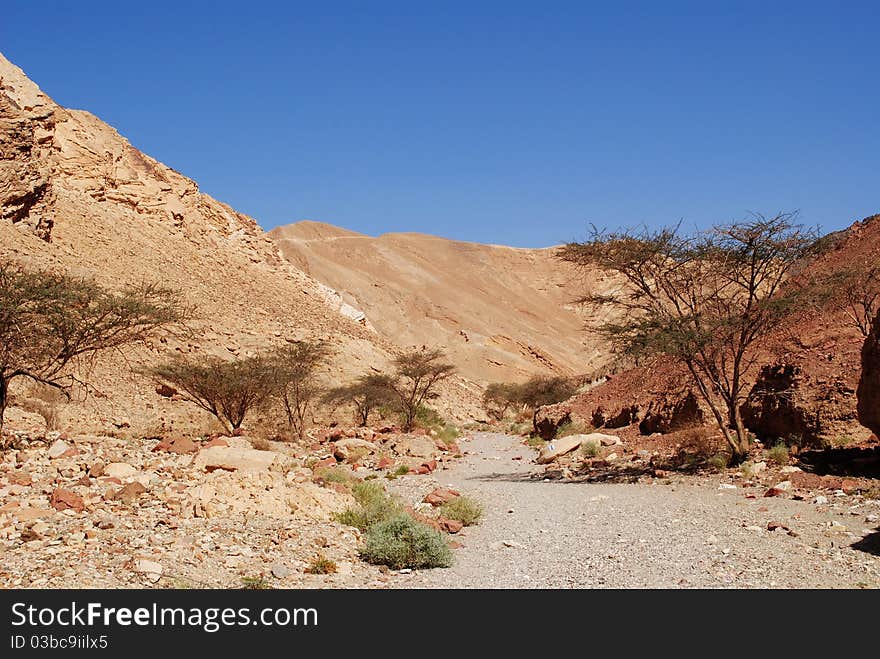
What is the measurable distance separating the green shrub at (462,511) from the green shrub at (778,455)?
19.9 feet

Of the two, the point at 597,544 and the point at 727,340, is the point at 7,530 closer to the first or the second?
the point at 597,544

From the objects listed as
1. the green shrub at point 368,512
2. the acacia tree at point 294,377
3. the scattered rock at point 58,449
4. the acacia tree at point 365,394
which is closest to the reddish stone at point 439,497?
the green shrub at point 368,512

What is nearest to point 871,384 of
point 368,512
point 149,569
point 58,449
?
point 368,512

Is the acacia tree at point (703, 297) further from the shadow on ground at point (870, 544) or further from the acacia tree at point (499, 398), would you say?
the acacia tree at point (499, 398)

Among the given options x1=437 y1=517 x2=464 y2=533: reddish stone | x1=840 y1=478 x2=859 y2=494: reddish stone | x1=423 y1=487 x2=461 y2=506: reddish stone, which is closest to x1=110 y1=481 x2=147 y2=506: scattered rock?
x1=437 y1=517 x2=464 y2=533: reddish stone

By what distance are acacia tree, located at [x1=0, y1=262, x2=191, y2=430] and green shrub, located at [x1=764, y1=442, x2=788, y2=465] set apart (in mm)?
13510

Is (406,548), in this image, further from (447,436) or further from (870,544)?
(447,436)

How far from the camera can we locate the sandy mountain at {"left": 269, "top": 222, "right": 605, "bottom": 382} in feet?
232

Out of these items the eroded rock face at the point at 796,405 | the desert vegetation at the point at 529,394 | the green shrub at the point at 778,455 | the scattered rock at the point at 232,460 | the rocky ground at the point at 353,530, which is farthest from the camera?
the desert vegetation at the point at 529,394

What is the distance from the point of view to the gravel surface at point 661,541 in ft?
24.1

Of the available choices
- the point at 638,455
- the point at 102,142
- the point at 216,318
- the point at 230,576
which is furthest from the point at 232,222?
the point at 230,576

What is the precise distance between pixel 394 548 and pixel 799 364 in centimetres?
1085

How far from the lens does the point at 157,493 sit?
9.66 metres

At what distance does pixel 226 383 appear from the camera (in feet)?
81.1
